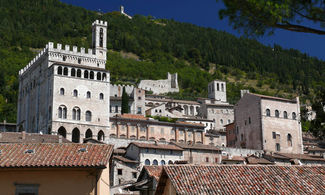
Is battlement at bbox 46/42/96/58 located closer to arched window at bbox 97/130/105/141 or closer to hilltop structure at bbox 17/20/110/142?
hilltop structure at bbox 17/20/110/142

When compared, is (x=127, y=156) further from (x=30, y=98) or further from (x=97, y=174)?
(x=97, y=174)

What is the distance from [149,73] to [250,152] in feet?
342

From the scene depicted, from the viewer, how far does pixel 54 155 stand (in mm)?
20109

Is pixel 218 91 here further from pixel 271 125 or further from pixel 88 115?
pixel 88 115

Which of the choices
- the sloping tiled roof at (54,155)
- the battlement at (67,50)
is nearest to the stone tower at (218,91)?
the battlement at (67,50)

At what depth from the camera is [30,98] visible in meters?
81.6

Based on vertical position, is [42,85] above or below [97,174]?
above

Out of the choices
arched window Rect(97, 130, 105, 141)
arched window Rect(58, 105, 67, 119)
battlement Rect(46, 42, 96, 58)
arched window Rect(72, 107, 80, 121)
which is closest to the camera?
arched window Rect(58, 105, 67, 119)

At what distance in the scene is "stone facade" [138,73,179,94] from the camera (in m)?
149

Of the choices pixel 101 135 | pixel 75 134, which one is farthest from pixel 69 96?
pixel 101 135

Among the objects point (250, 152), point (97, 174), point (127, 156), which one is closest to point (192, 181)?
point (97, 174)

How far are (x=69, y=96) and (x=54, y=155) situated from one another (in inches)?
2111

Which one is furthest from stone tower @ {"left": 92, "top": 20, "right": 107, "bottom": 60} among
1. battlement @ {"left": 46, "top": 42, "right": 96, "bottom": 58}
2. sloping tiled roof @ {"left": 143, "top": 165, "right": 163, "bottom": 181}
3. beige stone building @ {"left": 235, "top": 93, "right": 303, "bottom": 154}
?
sloping tiled roof @ {"left": 143, "top": 165, "right": 163, "bottom": 181}

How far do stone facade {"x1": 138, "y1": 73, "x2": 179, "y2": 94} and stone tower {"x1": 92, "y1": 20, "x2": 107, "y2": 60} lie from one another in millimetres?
62377
